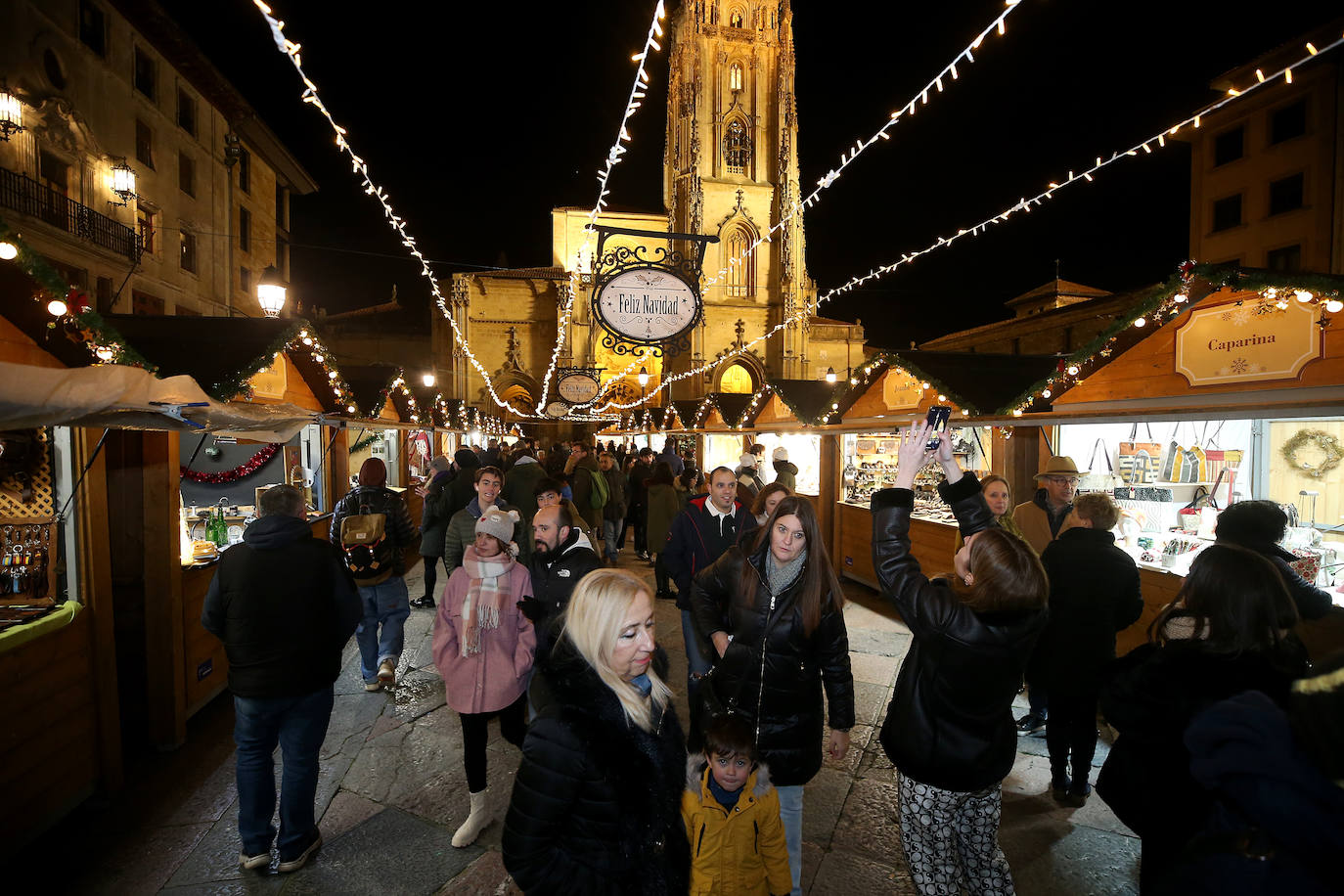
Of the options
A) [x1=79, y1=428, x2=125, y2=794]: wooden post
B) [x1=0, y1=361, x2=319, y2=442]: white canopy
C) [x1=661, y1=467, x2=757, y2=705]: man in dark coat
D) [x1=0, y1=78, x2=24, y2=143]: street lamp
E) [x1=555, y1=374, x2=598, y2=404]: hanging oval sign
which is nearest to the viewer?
[x1=0, y1=361, x2=319, y2=442]: white canopy

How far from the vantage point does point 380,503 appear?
507 cm

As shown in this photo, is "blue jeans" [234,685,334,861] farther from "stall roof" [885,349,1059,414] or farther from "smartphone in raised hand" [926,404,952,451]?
"stall roof" [885,349,1059,414]

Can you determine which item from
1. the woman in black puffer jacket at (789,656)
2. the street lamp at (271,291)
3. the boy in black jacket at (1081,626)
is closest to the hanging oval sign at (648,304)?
the woman in black puffer jacket at (789,656)

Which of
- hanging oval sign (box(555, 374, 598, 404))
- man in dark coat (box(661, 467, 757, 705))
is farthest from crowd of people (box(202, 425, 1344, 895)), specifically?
hanging oval sign (box(555, 374, 598, 404))

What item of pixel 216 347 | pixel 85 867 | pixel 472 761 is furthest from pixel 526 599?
pixel 216 347

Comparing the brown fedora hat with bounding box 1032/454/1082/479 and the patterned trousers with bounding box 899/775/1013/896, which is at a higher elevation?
the brown fedora hat with bounding box 1032/454/1082/479

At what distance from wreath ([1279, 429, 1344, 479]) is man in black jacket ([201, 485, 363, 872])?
6.24m

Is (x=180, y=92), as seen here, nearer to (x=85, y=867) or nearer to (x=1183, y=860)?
(x=85, y=867)

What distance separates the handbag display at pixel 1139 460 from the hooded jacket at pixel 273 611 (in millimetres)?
6065

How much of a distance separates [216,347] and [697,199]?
29.6 meters

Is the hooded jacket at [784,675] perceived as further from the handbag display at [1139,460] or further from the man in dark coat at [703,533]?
the handbag display at [1139,460]

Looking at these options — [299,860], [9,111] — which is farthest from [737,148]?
[299,860]

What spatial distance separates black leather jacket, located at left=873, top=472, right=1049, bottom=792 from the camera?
6.53ft

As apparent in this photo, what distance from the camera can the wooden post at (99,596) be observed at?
3.46 meters
